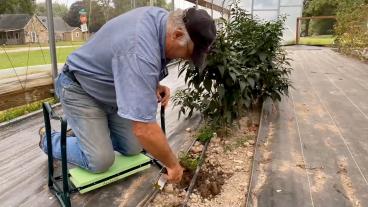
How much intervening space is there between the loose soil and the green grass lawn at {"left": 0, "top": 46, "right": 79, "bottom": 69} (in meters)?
2.21

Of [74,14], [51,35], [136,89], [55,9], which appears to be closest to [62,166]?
[136,89]

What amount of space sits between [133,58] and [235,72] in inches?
53.8

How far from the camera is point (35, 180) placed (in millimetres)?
2096

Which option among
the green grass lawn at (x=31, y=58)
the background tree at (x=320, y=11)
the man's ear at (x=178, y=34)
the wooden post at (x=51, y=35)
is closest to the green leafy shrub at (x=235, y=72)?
the man's ear at (x=178, y=34)

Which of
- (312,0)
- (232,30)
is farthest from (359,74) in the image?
(312,0)

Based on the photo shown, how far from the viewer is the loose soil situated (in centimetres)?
186

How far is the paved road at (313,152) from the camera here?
1.88m

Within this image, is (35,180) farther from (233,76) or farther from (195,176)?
(233,76)

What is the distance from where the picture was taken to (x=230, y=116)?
8.71 feet

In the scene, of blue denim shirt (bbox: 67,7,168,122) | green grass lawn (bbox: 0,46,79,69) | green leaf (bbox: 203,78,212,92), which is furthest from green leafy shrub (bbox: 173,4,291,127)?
green grass lawn (bbox: 0,46,79,69)

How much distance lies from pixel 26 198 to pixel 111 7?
3927 mm

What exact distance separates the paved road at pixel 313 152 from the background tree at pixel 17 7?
271 cm

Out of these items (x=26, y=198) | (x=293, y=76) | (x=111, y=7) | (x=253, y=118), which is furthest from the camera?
(x=293, y=76)

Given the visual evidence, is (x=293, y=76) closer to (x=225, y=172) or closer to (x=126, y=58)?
(x=225, y=172)
